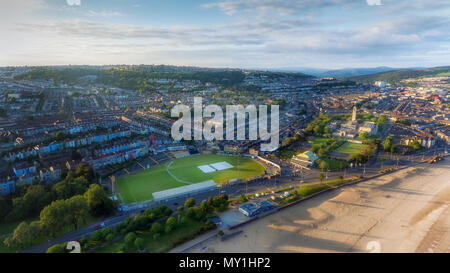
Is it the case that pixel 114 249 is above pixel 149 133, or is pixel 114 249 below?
below

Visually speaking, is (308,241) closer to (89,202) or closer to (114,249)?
(114,249)

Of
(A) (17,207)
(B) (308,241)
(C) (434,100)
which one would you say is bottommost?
(B) (308,241)

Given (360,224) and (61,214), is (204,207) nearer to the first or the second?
(61,214)

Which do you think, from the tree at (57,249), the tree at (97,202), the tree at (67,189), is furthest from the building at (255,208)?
the tree at (67,189)

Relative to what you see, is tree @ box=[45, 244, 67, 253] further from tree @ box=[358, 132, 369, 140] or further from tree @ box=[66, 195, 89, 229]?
tree @ box=[358, 132, 369, 140]

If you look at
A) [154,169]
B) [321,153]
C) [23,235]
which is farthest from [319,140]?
[23,235]

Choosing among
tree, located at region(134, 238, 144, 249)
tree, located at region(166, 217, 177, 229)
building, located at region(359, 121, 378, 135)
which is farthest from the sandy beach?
building, located at region(359, 121, 378, 135)
